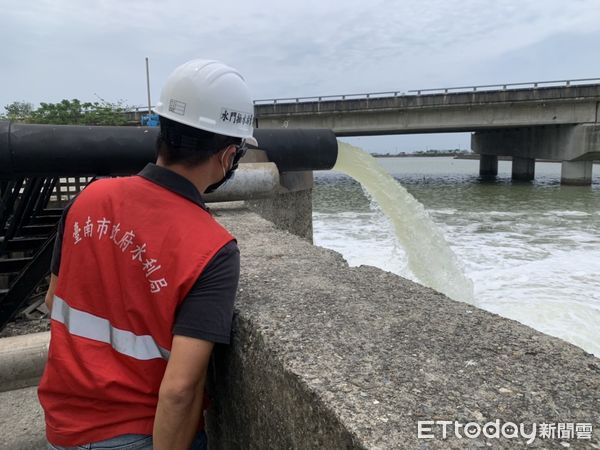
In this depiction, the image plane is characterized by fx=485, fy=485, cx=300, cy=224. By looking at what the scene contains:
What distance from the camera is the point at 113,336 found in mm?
1413

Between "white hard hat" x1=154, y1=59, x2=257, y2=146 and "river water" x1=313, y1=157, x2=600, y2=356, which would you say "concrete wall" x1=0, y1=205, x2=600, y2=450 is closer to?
"white hard hat" x1=154, y1=59, x2=257, y2=146

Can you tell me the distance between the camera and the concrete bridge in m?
30.1

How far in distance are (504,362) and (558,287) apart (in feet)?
24.9

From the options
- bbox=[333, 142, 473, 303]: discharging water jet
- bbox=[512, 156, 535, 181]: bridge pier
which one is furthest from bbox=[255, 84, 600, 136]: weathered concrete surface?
bbox=[333, 142, 473, 303]: discharging water jet

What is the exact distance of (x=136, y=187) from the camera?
1.47 metres

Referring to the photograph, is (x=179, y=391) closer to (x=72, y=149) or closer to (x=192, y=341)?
(x=192, y=341)

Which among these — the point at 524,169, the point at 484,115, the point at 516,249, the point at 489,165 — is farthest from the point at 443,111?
the point at 516,249

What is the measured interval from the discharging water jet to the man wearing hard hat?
5.97 metres

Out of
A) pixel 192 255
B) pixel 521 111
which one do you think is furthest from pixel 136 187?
pixel 521 111

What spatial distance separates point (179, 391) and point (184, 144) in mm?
709

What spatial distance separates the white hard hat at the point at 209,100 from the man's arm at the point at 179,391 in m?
0.64

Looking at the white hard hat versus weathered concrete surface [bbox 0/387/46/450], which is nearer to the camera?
the white hard hat

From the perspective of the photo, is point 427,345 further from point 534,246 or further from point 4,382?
point 534,246

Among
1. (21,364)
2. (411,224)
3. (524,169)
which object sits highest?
(21,364)
